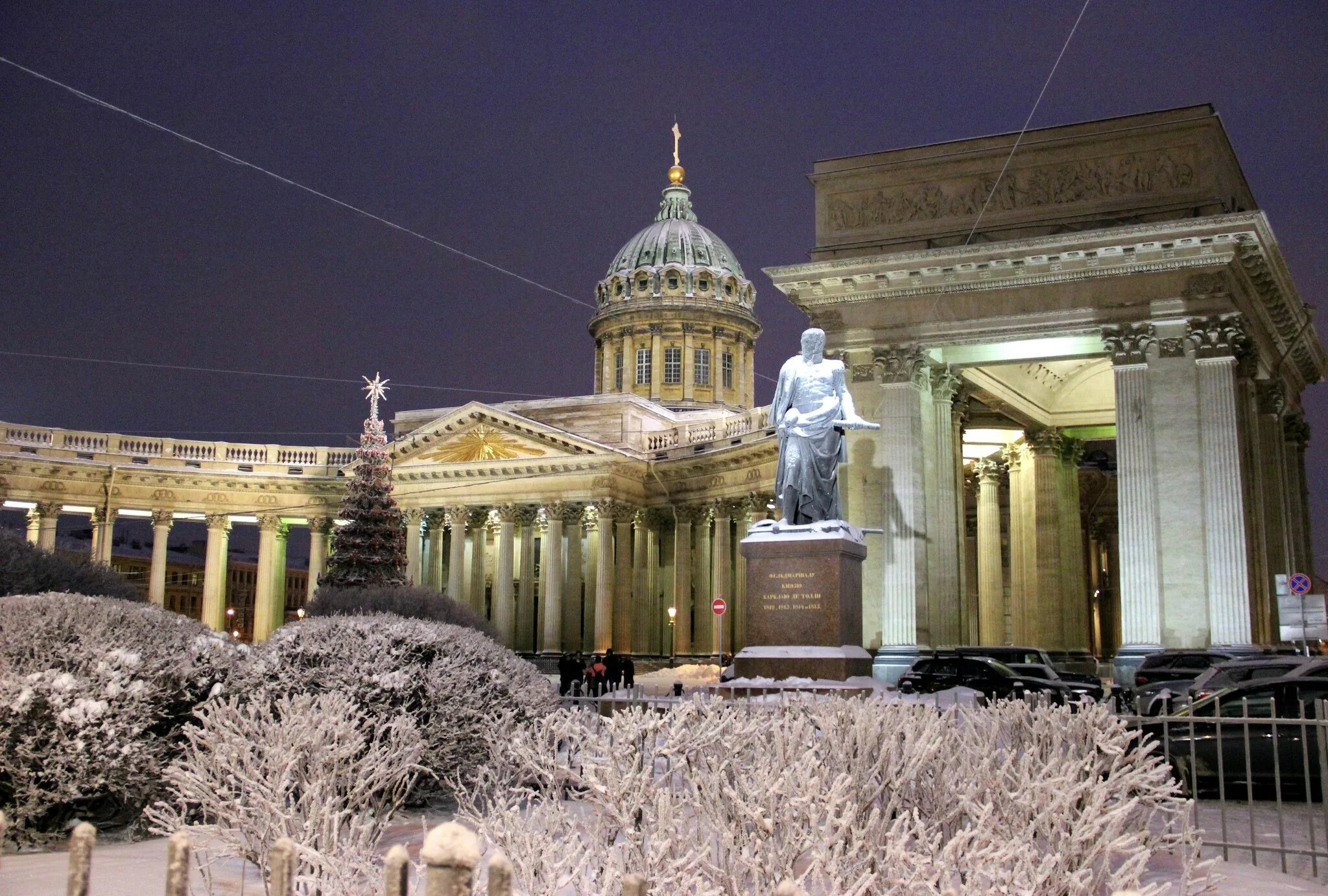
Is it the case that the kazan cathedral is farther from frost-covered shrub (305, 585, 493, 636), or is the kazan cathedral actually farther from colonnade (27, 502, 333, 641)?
frost-covered shrub (305, 585, 493, 636)

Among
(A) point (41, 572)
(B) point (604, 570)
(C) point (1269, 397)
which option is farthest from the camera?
(B) point (604, 570)

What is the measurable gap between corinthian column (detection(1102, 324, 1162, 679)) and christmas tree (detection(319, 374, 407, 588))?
28226 mm

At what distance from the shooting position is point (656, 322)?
73.6 m

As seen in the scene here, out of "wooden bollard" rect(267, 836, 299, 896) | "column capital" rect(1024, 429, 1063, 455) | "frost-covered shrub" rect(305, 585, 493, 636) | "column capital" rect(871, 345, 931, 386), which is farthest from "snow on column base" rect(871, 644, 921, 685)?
"wooden bollard" rect(267, 836, 299, 896)

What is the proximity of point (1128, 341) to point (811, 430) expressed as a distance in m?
11.2

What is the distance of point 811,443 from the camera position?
20.0m

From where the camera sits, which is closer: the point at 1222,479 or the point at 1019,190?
the point at 1222,479

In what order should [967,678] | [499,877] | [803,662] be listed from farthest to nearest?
1. [967,678]
2. [803,662]
3. [499,877]

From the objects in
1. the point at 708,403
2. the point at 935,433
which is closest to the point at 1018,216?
the point at 935,433

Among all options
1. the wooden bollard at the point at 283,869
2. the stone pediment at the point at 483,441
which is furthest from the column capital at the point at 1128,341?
the stone pediment at the point at 483,441

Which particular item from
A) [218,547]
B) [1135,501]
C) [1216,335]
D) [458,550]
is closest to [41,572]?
[1135,501]

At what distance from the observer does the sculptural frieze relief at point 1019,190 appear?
2817 centimetres

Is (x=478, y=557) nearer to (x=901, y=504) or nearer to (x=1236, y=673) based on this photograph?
(x=901, y=504)

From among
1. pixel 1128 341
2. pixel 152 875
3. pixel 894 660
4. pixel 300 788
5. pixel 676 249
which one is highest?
pixel 676 249
